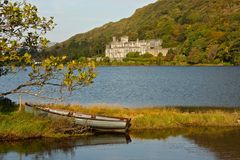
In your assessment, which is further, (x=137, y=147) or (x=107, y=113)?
(x=107, y=113)

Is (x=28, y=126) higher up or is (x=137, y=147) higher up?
(x=28, y=126)

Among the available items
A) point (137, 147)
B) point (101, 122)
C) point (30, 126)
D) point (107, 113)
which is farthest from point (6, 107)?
point (137, 147)

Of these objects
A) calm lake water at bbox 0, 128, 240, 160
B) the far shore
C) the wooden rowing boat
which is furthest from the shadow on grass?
calm lake water at bbox 0, 128, 240, 160

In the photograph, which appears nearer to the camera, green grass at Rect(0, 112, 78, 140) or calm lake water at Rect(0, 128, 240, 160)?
calm lake water at Rect(0, 128, 240, 160)

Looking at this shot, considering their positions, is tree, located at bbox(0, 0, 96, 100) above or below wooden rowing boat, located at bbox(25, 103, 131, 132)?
above

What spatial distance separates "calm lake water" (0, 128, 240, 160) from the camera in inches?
1074

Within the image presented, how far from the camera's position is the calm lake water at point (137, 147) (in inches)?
1074

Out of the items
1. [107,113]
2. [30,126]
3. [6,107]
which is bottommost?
[107,113]

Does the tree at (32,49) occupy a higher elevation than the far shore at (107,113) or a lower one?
higher

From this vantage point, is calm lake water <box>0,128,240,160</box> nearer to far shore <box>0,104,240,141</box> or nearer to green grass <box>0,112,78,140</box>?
green grass <box>0,112,78,140</box>

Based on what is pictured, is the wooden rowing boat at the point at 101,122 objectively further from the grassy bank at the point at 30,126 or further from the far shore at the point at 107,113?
the grassy bank at the point at 30,126

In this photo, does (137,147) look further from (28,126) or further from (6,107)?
(6,107)

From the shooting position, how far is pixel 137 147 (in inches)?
1180


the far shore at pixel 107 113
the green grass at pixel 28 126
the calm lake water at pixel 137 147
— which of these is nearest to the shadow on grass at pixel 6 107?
the far shore at pixel 107 113
